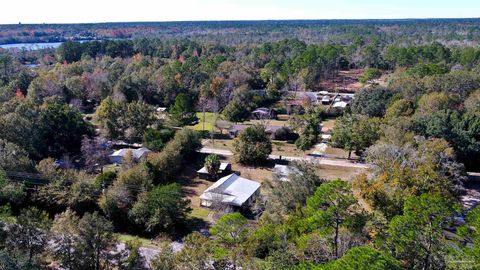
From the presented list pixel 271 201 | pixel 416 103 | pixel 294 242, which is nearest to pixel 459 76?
pixel 416 103

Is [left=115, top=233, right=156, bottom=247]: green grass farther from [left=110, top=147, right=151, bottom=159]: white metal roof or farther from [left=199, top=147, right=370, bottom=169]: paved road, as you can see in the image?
[left=199, top=147, right=370, bottom=169]: paved road

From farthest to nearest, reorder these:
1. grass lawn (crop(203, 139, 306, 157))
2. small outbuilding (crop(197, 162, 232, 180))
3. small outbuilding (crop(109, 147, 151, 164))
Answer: grass lawn (crop(203, 139, 306, 157)) → small outbuilding (crop(109, 147, 151, 164)) → small outbuilding (crop(197, 162, 232, 180))

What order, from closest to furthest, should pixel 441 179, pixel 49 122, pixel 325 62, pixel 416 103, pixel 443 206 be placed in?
pixel 443 206
pixel 441 179
pixel 49 122
pixel 416 103
pixel 325 62

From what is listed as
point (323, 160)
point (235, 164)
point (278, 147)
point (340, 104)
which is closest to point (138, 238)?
point (235, 164)

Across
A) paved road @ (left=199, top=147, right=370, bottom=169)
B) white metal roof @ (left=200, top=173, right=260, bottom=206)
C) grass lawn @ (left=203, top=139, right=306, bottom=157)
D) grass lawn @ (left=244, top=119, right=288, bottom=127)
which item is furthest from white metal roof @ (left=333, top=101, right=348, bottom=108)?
white metal roof @ (left=200, top=173, right=260, bottom=206)

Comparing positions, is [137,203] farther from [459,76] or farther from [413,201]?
[459,76]
